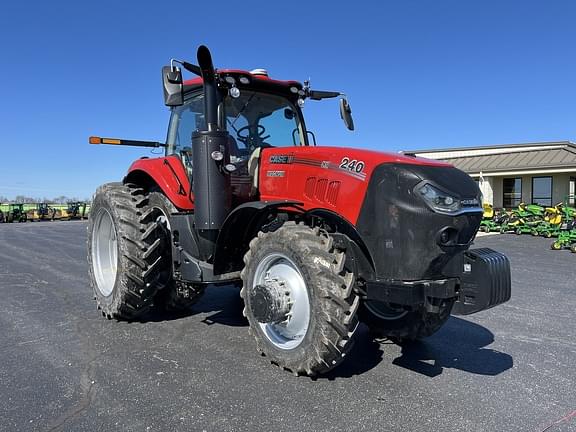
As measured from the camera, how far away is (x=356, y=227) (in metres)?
3.40

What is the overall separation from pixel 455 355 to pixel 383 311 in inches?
28.5

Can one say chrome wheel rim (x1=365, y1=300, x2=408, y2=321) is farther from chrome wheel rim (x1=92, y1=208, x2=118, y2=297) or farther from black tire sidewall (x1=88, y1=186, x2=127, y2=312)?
chrome wheel rim (x1=92, y1=208, x2=118, y2=297)

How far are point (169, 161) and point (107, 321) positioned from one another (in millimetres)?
1909

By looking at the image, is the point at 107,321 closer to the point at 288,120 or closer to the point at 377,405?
the point at 288,120

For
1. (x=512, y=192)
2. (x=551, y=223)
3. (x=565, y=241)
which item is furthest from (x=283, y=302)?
(x=512, y=192)

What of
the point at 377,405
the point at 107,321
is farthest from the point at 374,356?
the point at 107,321

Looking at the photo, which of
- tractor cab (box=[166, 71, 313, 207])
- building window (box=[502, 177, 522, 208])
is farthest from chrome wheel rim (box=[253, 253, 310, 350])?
building window (box=[502, 177, 522, 208])

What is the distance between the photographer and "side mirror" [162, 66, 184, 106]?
3945 millimetres

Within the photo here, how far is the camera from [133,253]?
4633 mm

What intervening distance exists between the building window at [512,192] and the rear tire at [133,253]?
70.3 feet

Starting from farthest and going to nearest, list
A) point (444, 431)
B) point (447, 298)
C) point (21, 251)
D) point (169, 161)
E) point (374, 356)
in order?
point (21, 251) → point (169, 161) → point (374, 356) → point (447, 298) → point (444, 431)

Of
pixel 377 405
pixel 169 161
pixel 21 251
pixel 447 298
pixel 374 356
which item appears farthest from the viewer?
pixel 21 251

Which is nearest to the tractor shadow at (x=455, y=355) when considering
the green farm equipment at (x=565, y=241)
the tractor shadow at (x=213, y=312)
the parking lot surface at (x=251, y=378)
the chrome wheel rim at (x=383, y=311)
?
the parking lot surface at (x=251, y=378)

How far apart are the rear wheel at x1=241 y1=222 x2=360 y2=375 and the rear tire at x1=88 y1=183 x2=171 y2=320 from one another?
4.60 ft
